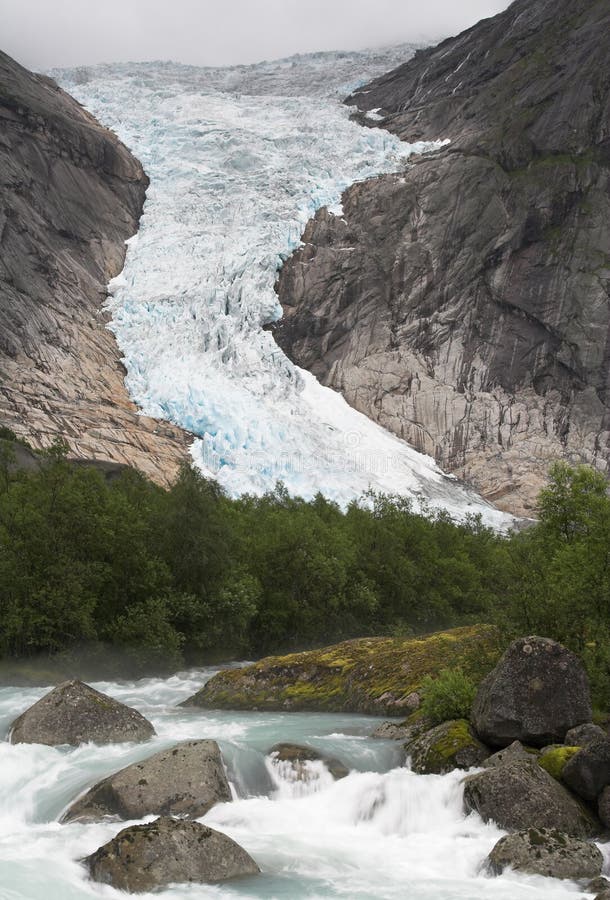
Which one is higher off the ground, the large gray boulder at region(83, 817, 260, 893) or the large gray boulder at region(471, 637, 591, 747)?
the large gray boulder at region(471, 637, 591, 747)

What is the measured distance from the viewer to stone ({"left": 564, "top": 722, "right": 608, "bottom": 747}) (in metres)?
14.5

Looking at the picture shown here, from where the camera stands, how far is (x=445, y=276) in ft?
343

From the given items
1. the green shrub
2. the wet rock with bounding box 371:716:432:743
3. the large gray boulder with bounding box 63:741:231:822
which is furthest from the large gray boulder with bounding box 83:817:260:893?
the green shrub

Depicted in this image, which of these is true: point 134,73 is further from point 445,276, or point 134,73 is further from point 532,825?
point 532,825

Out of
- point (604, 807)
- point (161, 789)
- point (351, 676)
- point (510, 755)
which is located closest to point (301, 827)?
point (161, 789)

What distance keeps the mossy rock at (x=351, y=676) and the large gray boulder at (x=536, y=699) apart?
3668mm

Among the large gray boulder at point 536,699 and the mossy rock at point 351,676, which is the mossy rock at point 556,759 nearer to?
the large gray boulder at point 536,699

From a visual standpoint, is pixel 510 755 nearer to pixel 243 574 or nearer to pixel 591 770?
pixel 591 770

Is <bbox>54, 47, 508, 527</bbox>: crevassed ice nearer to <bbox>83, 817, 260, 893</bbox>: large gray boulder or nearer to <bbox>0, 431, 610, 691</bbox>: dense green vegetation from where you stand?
<bbox>0, 431, 610, 691</bbox>: dense green vegetation

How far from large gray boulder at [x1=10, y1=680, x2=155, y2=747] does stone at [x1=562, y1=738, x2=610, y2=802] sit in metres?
9.25

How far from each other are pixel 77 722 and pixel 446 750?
792 cm

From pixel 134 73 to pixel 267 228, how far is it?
74536mm

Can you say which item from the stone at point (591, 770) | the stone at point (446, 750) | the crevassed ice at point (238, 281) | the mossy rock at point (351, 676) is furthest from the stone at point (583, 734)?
the crevassed ice at point (238, 281)

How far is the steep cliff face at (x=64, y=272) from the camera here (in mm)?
74188
